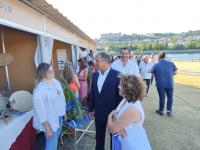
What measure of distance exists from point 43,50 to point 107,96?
9.31 feet

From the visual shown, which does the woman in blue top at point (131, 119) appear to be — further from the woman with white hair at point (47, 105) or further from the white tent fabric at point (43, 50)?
the white tent fabric at point (43, 50)

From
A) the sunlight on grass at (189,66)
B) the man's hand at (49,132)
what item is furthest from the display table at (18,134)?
the sunlight on grass at (189,66)

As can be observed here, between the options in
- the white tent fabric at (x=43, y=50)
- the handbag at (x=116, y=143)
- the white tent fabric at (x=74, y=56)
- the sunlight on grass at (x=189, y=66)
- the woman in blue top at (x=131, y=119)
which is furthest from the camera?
the sunlight on grass at (x=189, y=66)

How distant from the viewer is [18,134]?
3348 millimetres

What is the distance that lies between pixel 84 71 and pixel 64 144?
267cm

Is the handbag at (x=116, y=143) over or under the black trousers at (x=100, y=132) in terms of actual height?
over

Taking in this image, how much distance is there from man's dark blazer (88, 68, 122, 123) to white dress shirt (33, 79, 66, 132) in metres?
0.52

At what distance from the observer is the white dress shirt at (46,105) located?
302 cm

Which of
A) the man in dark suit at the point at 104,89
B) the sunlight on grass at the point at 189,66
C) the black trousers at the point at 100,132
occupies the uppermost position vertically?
the man in dark suit at the point at 104,89

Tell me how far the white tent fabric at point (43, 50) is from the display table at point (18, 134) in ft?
6.73

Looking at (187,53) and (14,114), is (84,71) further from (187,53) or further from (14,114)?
(187,53)

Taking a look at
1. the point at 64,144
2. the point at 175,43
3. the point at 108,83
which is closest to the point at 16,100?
the point at 64,144

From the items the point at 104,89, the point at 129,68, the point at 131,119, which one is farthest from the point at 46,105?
the point at 129,68

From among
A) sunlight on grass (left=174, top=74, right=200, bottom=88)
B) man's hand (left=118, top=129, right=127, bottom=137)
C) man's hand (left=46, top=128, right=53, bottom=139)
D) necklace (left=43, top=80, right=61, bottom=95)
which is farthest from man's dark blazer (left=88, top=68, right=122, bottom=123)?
sunlight on grass (left=174, top=74, right=200, bottom=88)
